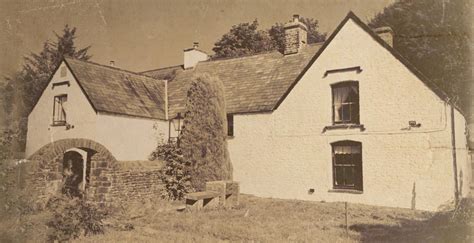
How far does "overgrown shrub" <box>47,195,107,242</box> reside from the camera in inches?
334

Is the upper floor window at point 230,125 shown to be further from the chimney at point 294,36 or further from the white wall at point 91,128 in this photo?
the chimney at point 294,36

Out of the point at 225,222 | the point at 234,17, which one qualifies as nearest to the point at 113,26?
the point at 234,17

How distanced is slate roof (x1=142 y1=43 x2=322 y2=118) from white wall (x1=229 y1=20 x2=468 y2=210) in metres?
0.87

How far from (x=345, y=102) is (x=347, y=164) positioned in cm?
239

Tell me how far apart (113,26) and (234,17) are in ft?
11.4

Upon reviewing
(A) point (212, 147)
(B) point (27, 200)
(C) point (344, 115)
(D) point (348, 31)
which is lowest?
(B) point (27, 200)

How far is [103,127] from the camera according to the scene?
54.1ft

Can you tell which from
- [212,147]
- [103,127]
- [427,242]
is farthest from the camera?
[103,127]

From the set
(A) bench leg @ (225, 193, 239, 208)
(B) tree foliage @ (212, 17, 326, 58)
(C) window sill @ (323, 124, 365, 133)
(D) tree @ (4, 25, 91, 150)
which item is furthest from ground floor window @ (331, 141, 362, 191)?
(B) tree foliage @ (212, 17, 326, 58)

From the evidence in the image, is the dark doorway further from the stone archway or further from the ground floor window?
the ground floor window

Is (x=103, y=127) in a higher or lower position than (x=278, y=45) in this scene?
lower

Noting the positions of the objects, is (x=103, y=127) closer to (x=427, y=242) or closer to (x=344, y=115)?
(x=344, y=115)

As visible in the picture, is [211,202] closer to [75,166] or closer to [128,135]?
[128,135]

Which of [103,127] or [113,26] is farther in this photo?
[103,127]
